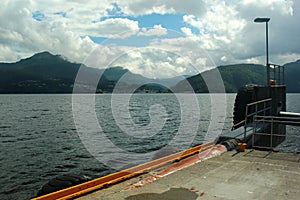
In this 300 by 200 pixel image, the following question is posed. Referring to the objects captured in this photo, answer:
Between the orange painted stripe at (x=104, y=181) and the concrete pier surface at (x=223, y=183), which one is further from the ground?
the orange painted stripe at (x=104, y=181)

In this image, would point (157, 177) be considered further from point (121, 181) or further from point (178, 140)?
point (178, 140)

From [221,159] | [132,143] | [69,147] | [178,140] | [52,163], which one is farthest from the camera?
[178,140]

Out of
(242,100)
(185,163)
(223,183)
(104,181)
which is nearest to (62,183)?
(104,181)

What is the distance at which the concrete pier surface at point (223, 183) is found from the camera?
6238 millimetres

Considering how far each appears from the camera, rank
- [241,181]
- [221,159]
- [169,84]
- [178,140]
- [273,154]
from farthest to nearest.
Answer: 1. [178,140]
2. [169,84]
3. [273,154]
4. [221,159]
5. [241,181]

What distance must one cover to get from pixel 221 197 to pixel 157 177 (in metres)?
1.90

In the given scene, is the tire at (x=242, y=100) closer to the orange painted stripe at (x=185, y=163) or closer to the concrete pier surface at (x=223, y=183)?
the orange painted stripe at (x=185, y=163)

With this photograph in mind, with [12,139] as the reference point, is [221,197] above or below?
above

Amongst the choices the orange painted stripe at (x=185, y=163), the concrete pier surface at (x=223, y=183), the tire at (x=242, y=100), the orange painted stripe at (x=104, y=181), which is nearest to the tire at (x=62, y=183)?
the orange painted stripe at (x=104, y=181)

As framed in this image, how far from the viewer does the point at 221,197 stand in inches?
241

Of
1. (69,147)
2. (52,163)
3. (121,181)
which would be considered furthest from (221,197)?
(69,147)

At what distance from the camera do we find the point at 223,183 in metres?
7.04

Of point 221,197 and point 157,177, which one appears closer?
point 221,197

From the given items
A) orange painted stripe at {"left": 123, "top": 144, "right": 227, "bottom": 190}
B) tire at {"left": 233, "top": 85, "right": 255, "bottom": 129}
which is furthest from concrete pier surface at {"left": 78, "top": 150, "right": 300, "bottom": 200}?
tire at {"left": 233, "top": 85, "right": 255, "bottom": 129}
